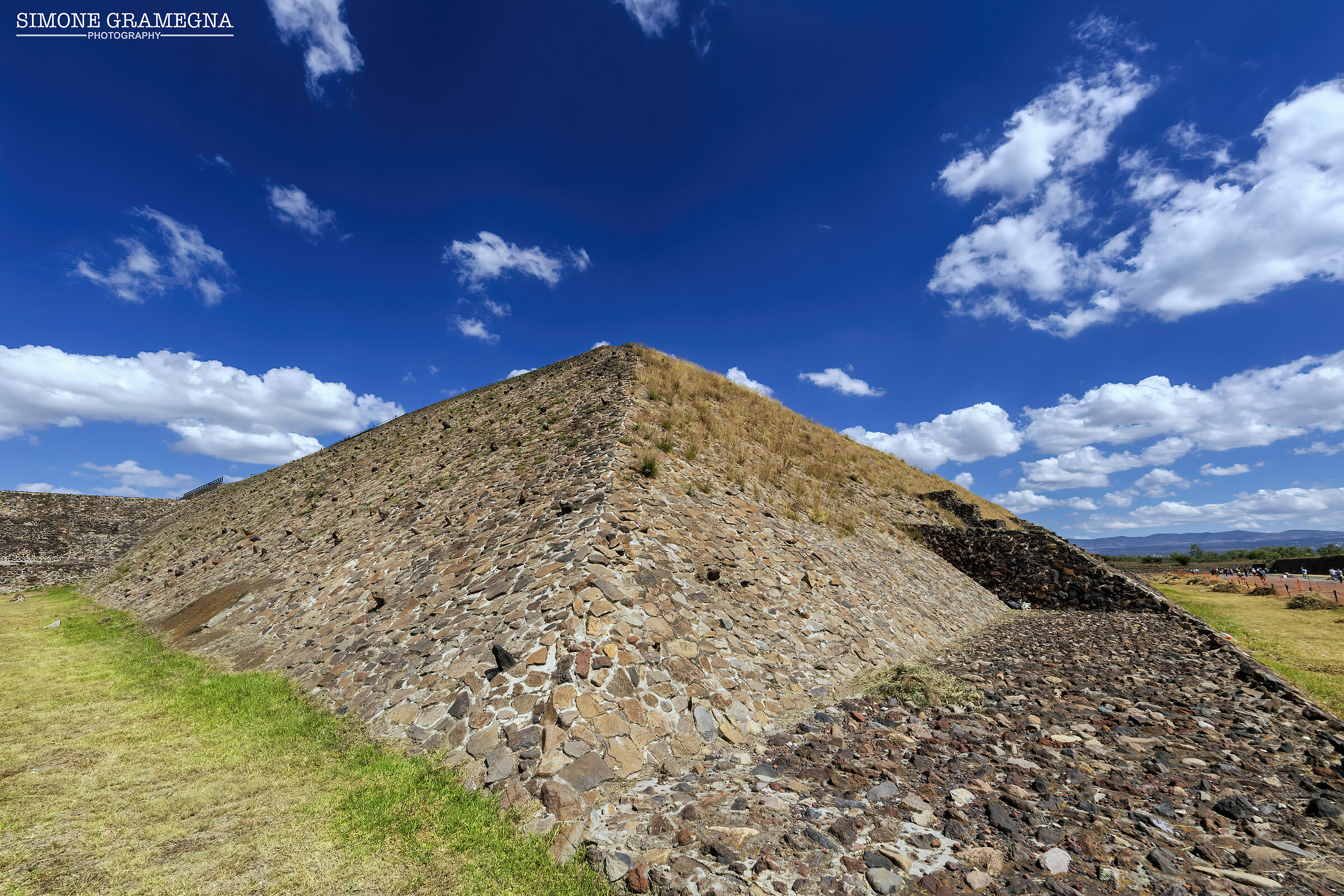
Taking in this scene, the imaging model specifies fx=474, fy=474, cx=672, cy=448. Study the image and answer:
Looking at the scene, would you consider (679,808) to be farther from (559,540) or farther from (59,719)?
(59,719)

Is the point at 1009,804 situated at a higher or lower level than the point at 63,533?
lower

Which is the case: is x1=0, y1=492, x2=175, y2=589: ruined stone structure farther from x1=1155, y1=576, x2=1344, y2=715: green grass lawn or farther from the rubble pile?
x1=1155, y1=576, x2=1344, y2=715: green grass lawn

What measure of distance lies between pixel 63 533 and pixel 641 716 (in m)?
64.1

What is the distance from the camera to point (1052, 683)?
10867mm

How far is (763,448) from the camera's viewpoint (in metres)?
22.8

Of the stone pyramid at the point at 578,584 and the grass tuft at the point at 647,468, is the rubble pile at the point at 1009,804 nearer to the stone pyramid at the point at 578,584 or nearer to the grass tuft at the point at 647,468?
the stone pyramid at the point at 578,584

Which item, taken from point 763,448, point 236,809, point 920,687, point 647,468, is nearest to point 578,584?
point 236,809

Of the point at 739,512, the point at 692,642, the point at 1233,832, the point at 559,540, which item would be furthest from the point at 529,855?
the point at 739,512

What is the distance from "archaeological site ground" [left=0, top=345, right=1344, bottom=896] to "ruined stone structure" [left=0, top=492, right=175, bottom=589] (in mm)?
26159

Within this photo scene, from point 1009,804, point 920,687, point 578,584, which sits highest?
point 578,584

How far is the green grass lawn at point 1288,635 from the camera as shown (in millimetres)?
13289

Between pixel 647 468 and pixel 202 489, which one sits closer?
pixel 647 468

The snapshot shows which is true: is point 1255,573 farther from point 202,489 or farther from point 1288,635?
point 202,489

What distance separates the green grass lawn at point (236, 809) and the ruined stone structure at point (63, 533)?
42.3m
